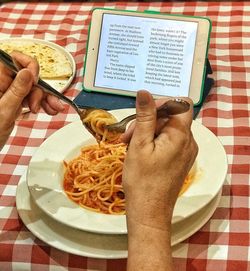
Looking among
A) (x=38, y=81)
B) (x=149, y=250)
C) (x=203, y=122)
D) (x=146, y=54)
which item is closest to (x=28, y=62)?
(x=38, y=81)

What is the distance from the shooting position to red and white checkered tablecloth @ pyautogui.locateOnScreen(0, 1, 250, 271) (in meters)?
1.13

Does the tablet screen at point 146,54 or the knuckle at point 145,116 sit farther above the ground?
the knuckle at point 145,116

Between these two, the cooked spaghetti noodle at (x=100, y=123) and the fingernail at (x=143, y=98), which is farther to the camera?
the cooked spaghetti noodle at (x=100, y=123)

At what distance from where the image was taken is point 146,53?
1559mm

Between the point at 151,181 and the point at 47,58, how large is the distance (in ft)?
3.14

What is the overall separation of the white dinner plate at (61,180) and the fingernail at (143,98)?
0.28 m

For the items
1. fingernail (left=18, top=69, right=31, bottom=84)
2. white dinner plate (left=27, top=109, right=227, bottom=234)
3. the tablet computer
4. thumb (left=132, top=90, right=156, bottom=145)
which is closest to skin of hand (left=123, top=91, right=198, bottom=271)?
thumb (left=132, top=90, right=156, bottom=145)

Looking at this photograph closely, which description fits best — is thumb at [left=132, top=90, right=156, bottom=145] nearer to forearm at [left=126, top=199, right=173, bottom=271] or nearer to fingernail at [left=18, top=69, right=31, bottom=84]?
forearm at [left=126, top=199, right=173, bottom=271]

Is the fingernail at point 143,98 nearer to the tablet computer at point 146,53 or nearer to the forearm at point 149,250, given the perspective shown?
the forearm at point 149,250

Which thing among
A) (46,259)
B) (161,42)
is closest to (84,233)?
(46,259)

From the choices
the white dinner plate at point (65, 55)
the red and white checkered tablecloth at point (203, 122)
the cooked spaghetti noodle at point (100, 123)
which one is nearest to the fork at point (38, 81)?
the cooked spaghetti noodle at point (100, 123)

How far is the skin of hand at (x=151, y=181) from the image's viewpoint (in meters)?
0.91

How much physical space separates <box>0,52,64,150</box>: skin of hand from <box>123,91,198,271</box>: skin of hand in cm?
31

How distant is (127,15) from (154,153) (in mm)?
770
